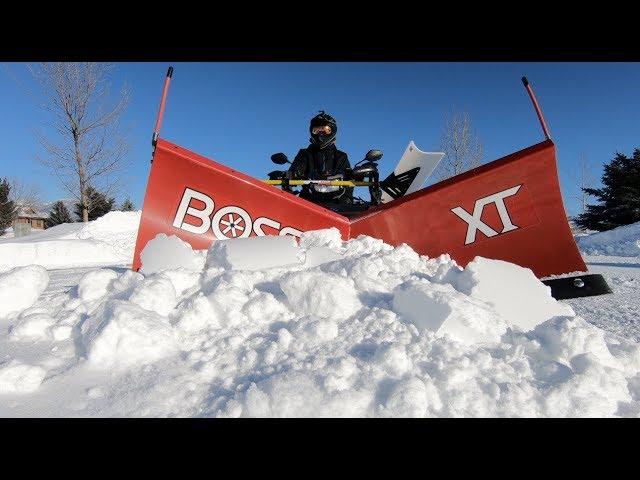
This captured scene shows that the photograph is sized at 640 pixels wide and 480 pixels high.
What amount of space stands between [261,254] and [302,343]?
0.81 m

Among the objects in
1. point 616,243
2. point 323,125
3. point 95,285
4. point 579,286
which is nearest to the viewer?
point 95,285

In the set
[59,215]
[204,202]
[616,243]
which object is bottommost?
[616,243]

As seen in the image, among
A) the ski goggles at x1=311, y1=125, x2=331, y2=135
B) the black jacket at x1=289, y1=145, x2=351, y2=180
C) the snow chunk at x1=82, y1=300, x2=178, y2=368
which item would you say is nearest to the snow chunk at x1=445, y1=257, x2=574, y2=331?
the snow chunk at x1=82, y1=300, x2=178, y2=368

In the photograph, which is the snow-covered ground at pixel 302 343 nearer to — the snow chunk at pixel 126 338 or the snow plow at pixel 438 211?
the snow chunk at pixel 126 338

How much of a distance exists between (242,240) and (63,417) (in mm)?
1308

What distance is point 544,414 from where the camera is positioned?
49.3 inches

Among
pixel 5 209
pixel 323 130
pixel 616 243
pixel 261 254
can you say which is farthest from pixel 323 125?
pixel 5 209

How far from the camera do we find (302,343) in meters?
1.59

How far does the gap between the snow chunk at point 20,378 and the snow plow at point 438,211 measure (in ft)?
3.98

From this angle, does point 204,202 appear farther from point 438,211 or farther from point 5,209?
point 5,209
